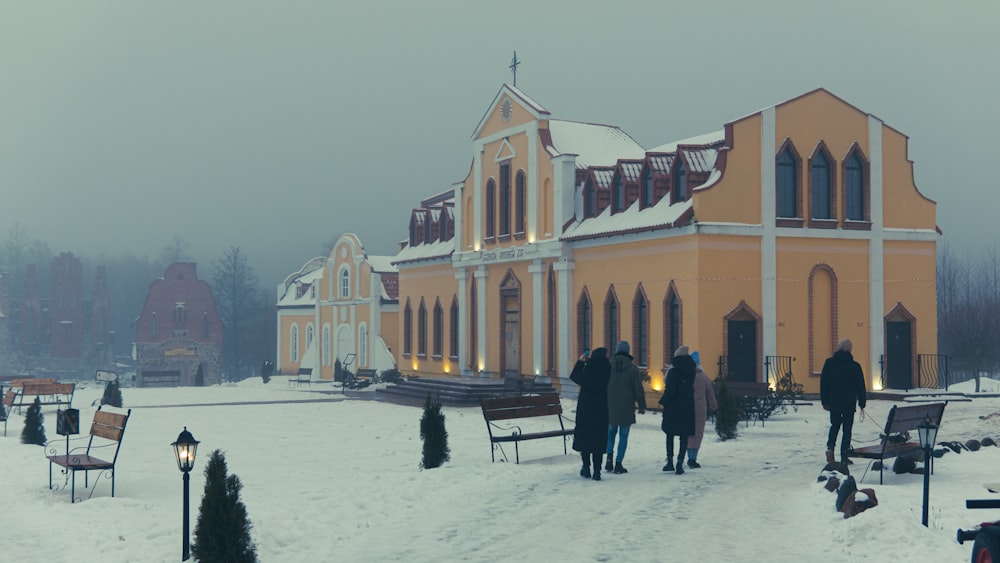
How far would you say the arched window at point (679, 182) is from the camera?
2680 cm

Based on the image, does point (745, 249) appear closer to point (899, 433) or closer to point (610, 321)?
point (610, 321)

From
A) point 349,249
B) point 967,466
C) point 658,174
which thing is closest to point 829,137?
point 658,174

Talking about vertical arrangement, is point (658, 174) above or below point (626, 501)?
above

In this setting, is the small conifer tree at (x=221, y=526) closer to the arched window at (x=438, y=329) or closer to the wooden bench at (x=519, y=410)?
the wooden bench at (x=519, y=410)

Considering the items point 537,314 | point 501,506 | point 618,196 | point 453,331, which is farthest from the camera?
point 453,331

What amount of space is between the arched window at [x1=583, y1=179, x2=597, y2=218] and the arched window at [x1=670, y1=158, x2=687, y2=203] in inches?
156

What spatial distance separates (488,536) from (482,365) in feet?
86.0

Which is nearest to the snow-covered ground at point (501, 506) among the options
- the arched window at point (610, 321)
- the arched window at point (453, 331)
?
the arched window at point (610, 321)

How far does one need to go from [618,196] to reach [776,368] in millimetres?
6901

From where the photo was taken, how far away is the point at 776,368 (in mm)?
25984

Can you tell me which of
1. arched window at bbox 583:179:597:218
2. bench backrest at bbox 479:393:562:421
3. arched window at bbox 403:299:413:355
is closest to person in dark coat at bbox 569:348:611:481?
bench backrest at bbox 479:393:562:421

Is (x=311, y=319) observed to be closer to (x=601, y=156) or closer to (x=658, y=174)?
(x=601, y=156)

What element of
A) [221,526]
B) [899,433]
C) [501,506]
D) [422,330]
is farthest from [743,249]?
[221,526]

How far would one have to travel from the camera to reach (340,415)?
25.7 m
